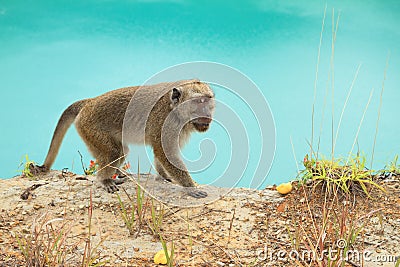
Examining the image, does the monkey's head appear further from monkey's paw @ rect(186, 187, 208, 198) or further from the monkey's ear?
monkey's paw @ rect(186, 187, 208, 198)

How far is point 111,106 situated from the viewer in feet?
20.6

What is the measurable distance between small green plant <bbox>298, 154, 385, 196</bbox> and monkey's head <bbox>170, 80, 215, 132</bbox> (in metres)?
1.32

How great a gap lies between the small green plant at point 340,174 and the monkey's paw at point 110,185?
2.35m

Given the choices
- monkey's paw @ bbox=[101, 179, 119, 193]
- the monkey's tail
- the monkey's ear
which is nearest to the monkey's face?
the monkey's ear

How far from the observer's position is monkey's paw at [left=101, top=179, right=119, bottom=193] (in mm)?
6113

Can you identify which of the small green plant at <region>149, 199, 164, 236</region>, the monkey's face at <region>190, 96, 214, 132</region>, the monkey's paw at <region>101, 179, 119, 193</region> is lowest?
the small green plant at <region>149, 199, 164, 236</region>

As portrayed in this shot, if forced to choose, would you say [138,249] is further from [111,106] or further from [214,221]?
[111,106]

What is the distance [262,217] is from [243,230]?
0.36 metres

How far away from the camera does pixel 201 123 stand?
5.80 metres

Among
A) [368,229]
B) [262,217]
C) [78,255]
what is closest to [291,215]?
[262,217]

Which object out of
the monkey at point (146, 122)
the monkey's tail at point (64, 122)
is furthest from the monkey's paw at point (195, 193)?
the monkey's tail at point (64, 122)

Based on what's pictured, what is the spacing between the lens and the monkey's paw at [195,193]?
5.84m

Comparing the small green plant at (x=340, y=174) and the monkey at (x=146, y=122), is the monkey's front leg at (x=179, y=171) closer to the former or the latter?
the monkey at (x=146, y=122)

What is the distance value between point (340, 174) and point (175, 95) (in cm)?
215
